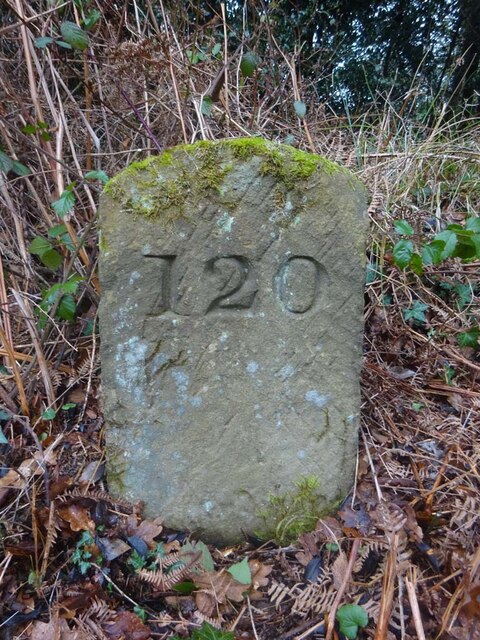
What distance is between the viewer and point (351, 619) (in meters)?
→ 1.20

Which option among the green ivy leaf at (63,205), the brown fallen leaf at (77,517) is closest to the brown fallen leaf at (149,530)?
the brown fallen leaf at (77,517)

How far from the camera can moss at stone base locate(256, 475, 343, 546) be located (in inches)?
60.7

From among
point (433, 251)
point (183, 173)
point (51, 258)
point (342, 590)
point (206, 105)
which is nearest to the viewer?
point (342, 590)

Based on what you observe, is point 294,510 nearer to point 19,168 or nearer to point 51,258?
point 51,258

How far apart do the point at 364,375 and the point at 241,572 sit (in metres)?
1.00

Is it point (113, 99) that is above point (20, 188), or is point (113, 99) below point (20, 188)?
above

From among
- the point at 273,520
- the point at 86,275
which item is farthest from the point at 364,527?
the point at 86,275

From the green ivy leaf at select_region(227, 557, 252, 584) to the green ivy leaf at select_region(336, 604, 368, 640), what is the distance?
27cm

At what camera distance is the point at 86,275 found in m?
1.97

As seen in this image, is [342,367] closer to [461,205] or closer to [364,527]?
[364,527]

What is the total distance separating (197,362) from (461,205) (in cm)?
222

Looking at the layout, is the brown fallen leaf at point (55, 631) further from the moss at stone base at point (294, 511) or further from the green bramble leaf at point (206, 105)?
the green bramble leaf at point (206, 105)

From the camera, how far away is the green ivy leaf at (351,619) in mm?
1182

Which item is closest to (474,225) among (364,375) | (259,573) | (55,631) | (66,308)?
(364,375)
